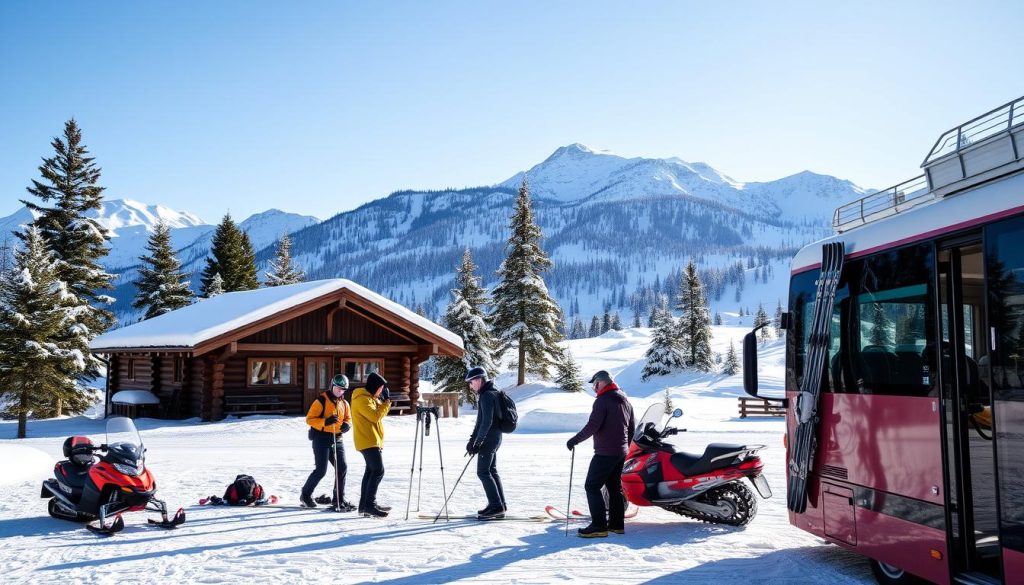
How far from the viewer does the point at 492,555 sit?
24.5 feet

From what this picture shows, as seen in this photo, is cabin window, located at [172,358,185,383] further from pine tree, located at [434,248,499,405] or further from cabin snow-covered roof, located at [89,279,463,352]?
pine tree, located at [434,248,499,405]

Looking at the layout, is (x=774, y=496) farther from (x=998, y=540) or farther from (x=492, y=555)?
(x=998, y=540)

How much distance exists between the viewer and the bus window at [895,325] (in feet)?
18.3

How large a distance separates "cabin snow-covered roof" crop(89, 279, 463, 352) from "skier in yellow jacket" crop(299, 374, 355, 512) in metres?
12.8

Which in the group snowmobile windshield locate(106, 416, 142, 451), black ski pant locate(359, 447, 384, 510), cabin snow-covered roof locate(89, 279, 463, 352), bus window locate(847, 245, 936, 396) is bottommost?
black ski pant locate(359, 447, 384, 510)

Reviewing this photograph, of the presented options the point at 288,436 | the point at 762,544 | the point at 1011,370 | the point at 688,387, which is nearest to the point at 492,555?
the point at 762,544

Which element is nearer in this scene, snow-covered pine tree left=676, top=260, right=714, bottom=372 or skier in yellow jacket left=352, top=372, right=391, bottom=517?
skier in yellow jacket left=352, top=372, right=391, bottom=517

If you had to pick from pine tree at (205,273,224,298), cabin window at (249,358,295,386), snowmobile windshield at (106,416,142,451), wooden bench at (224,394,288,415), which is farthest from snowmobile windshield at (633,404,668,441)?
pine tree at (205,273,224,298)

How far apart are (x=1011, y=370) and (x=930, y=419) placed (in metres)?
0.78

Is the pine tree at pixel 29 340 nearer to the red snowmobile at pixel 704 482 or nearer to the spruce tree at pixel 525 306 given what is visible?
the spruce tree at pixel 525 306

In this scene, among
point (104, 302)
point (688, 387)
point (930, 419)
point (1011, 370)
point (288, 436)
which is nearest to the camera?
point (1011, 370)

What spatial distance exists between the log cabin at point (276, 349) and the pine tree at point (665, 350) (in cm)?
3068

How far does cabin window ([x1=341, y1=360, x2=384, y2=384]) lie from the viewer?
85.0ft

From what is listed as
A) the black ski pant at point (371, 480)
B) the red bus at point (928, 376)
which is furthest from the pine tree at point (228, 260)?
the red bus at point (928, 376)
